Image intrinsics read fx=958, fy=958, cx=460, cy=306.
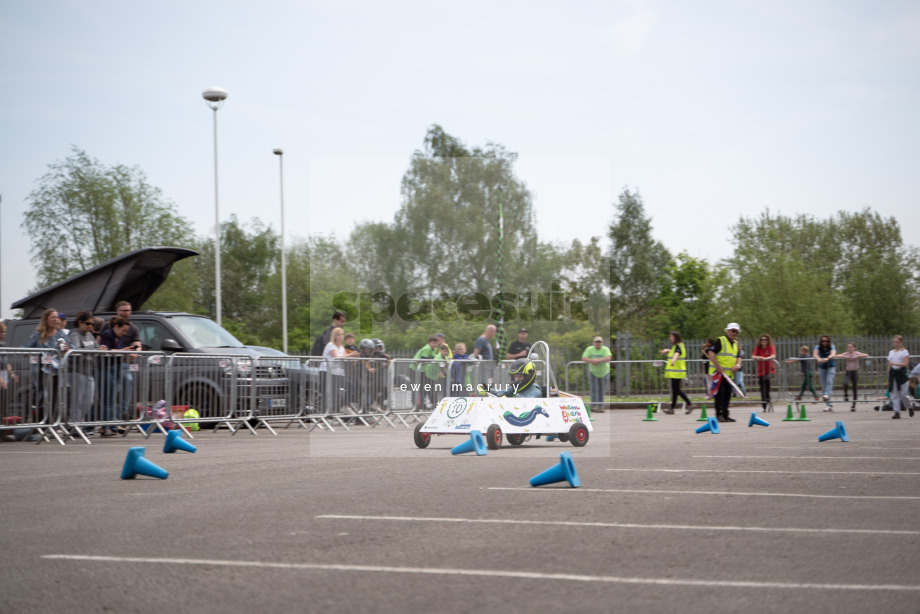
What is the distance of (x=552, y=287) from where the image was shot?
4562 cm

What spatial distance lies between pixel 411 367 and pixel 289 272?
42.1 meters

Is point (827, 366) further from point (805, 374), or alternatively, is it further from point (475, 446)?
point (475, 446)

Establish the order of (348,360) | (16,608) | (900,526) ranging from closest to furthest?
(16,608) < (900,526) < (348,360)

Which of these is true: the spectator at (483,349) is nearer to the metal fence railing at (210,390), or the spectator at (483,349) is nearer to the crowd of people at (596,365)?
the crowd of people at (596,365)

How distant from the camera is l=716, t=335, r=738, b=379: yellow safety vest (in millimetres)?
20578

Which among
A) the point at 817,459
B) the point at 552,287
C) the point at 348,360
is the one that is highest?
the point at 552,287

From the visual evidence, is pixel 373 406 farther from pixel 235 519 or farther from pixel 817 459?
pixel 235 519

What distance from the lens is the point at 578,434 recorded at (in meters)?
12.9

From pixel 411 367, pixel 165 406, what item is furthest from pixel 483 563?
pixel 411 367

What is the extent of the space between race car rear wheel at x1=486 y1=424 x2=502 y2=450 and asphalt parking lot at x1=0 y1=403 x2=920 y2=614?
157 cm

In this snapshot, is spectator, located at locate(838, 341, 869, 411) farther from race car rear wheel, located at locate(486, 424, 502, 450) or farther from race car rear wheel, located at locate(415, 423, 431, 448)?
race car rear wheel, located at locate(415, 423, 431, 448)

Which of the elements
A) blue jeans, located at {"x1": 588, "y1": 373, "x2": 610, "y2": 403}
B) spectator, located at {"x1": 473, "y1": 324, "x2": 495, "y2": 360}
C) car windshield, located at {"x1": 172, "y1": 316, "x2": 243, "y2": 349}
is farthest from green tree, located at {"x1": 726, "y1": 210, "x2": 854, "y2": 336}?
car windshield, located at {"x1": 172, "y1": 316, "x2": 243, "y2": 349}

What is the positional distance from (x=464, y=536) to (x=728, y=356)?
1624 cm

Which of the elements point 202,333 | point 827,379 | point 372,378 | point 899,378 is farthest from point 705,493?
point 827,379
